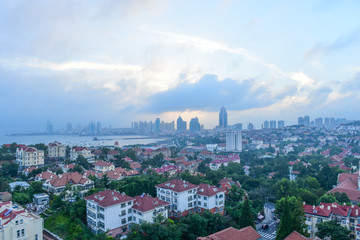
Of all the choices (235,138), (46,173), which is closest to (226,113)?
(235,138)

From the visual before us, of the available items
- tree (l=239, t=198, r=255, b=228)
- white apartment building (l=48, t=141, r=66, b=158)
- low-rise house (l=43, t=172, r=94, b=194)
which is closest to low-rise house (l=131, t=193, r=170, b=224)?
tree (l=239, t=198, r=255, b=228)

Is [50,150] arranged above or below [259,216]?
above

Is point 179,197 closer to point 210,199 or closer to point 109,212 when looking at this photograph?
point 210,199

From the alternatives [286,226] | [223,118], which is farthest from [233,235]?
[223,118]

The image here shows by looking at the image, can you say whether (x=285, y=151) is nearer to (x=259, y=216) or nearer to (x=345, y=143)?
(x=345, y=143)

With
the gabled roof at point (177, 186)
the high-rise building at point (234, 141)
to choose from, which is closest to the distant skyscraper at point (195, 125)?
the high-rise building at point (234, 141)

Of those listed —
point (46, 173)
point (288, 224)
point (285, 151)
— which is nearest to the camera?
point (288, 224)
